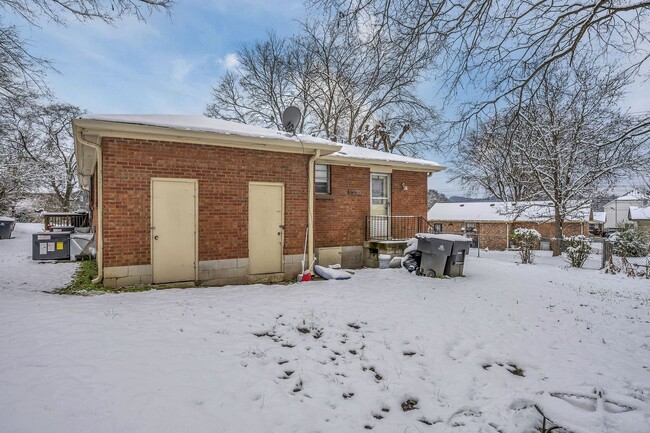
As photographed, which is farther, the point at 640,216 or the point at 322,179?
the point at 640,216

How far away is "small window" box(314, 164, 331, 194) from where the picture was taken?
31.6 feet

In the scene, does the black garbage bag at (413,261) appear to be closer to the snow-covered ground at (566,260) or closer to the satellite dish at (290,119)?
the satellite dish at (290,119)

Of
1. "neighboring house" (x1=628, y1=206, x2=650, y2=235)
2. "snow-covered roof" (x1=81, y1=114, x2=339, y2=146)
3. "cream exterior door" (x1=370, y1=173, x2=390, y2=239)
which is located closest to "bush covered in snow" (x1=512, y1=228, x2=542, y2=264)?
"cream exterior door" (x1=370, y1=173, x2=390, y2=239)

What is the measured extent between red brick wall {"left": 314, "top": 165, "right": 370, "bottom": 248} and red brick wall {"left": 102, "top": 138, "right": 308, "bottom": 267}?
1335mm

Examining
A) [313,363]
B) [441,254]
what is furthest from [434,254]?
[313,363]

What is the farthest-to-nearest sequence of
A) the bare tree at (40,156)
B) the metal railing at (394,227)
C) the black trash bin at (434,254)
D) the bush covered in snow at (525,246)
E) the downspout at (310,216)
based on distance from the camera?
the bare tree at (40,156) < the bush covered in snow at (525,246) < the metal railing at (394,227) < the black trash bin at (434,254) < the downspout at (310,216)

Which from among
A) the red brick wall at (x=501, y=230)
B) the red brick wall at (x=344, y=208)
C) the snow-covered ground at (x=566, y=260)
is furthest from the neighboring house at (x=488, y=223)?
the red brick wall at (x=344, y=208)

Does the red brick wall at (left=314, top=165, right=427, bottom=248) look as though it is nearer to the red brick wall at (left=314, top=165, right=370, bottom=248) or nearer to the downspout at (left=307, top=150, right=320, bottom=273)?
the red brick wall at (left=314, top=165, right=370, bottom=248)

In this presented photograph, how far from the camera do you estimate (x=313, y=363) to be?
3.87 m

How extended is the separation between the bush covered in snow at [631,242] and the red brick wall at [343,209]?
13.8 m

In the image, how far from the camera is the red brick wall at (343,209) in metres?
9.49

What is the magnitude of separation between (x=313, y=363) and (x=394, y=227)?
7616 mm

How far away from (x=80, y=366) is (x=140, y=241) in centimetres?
365

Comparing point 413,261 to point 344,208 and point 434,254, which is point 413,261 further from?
point 344,208
